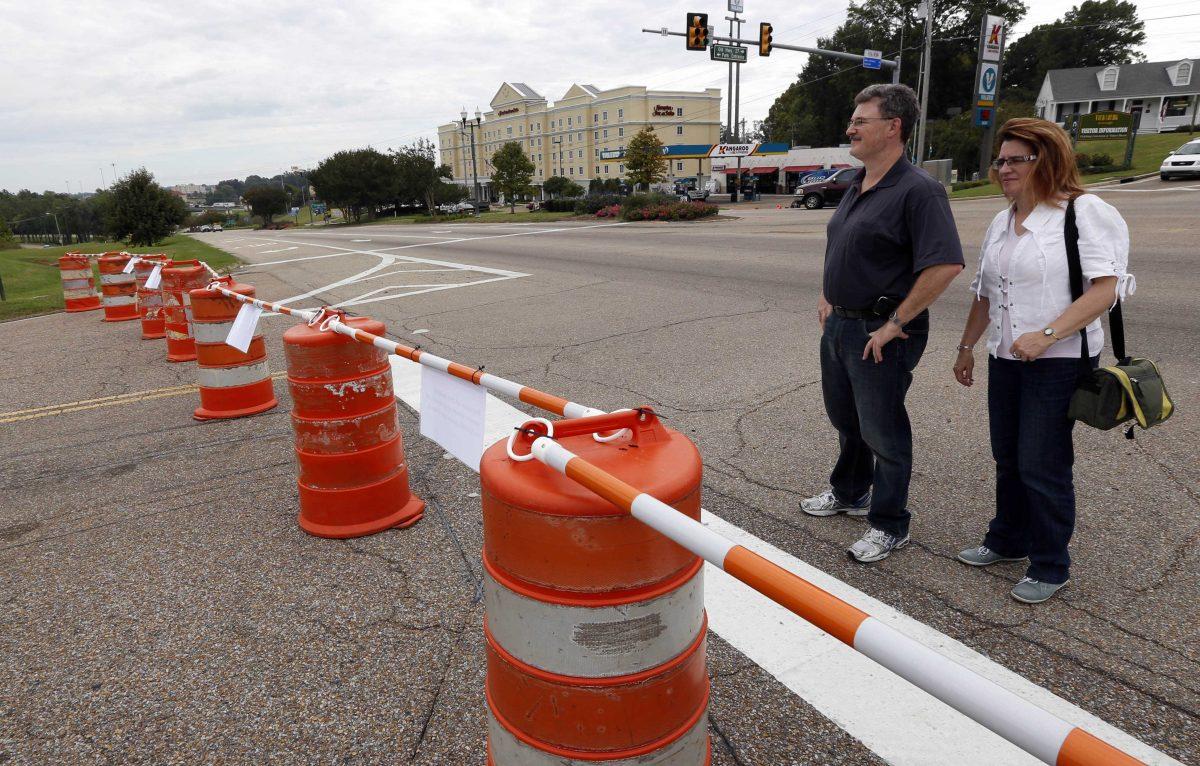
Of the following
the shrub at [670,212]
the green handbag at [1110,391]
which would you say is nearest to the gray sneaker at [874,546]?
the green handbag at [1110,391]

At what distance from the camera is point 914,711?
2.51m

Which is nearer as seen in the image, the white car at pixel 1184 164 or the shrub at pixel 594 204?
the white car at pixel 1184 164

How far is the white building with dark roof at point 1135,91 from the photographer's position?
69.0 metres

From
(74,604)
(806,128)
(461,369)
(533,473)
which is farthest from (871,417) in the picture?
(806,128)

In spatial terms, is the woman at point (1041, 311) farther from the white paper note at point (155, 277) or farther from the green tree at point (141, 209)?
the green tree at point (141, 209)

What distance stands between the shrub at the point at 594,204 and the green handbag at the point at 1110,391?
38.5m

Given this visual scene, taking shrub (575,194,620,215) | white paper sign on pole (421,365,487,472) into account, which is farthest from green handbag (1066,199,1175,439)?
shrub (575,194,620,215)

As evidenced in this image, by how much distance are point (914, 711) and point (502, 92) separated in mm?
139116

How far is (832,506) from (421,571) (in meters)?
2.15

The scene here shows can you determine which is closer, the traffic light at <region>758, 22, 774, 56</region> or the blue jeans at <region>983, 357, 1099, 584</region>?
the blue jeans at <region>983, 357, 1099, 584</region>

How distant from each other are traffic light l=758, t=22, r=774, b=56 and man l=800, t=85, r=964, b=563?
25.2 m

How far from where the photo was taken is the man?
3084mm

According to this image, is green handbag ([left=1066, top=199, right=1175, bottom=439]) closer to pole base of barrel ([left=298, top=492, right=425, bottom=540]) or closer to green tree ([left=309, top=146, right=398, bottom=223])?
pole base of barrel ([left=298, top=492, right=425, bottom=540])

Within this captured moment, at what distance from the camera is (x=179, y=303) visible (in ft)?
27.2
